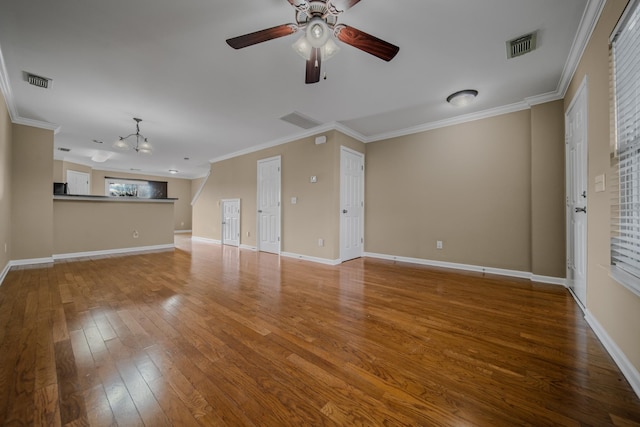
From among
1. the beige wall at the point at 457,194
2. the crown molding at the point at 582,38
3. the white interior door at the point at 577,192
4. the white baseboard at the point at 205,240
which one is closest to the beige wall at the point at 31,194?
the white baseboard at the point at 205,240

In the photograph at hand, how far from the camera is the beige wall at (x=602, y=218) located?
1.39 metres

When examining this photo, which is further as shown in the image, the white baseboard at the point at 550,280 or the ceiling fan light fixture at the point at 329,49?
the white baseboard at the point at 550,280

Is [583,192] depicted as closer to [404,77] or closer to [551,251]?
[551,251]

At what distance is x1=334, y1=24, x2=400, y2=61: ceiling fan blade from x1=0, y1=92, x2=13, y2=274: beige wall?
4275 mm

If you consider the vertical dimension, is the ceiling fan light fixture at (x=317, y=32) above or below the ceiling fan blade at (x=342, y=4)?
below

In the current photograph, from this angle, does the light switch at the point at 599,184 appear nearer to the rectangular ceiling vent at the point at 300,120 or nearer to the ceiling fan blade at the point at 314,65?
the ceiling fan blade at the point at 314,65

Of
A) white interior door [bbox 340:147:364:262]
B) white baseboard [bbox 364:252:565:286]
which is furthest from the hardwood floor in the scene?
white interior door [bbox 340:147:364:262]

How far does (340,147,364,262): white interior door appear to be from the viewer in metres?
4.37

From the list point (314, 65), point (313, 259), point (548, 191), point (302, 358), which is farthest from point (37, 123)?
point (548, 191)

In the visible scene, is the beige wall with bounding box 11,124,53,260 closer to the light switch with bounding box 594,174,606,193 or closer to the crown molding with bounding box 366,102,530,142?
the crown molding with bounding box 366,102,530,142

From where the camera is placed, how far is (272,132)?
15.4ft

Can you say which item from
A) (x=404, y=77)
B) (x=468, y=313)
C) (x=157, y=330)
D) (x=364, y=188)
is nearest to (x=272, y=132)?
(x=364, y=188)

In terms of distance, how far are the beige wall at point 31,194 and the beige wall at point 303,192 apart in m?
3.25

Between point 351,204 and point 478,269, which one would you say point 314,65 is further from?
point 478,269
